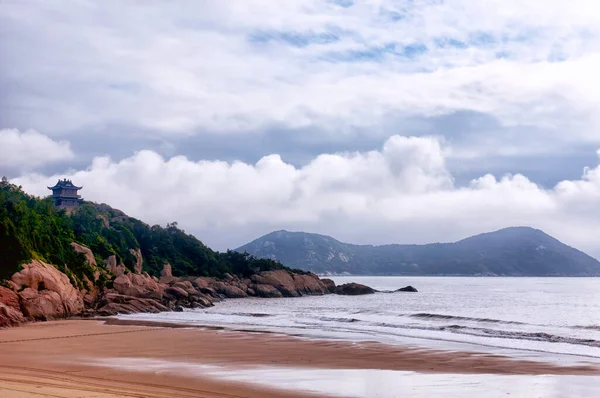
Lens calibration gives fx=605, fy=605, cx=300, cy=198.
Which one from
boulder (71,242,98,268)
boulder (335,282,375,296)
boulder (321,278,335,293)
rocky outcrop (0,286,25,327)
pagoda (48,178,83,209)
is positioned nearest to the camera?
rocky outcrop (0,286,25,327)

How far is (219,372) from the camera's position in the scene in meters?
19.0

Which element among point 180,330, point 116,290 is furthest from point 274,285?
point 180,330

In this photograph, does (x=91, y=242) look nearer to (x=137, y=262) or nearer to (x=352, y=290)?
(x=137, y=262)

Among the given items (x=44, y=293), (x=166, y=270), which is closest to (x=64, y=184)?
(x=166, y=270)

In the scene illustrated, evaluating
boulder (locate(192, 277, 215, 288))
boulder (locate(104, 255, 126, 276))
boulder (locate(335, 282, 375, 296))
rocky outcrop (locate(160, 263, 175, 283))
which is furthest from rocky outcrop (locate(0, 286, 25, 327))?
boulder (locate(335, 282, 375, 296))

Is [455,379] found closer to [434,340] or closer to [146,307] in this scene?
[434,340]

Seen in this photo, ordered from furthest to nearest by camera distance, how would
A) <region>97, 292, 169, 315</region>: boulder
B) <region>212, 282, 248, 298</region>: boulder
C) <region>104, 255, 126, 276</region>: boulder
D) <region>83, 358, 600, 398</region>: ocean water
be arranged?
<region>212, 282, 248, 298</region>: boulder
<region>104, 255, 126, 276</region>: boulder
<region>97, 292, 169, 315</region>: boulder
<region>83, 358, 600, 398</region>: ocean water

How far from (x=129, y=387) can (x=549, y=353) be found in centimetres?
1896

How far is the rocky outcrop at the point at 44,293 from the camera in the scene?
119 ft

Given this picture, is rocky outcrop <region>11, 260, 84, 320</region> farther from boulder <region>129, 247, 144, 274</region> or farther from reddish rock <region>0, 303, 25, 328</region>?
boulder <region>129, 247, 144, 274</region>

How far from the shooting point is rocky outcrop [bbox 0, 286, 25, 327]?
32219 mm

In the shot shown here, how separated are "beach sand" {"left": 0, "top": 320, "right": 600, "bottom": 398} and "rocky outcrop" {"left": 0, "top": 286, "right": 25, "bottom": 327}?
1.12m

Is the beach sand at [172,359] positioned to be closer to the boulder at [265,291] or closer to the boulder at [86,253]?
the boulder at [86,253]

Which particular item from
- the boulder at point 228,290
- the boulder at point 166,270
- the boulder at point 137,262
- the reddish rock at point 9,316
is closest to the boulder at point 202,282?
the boulder at point 228,290
